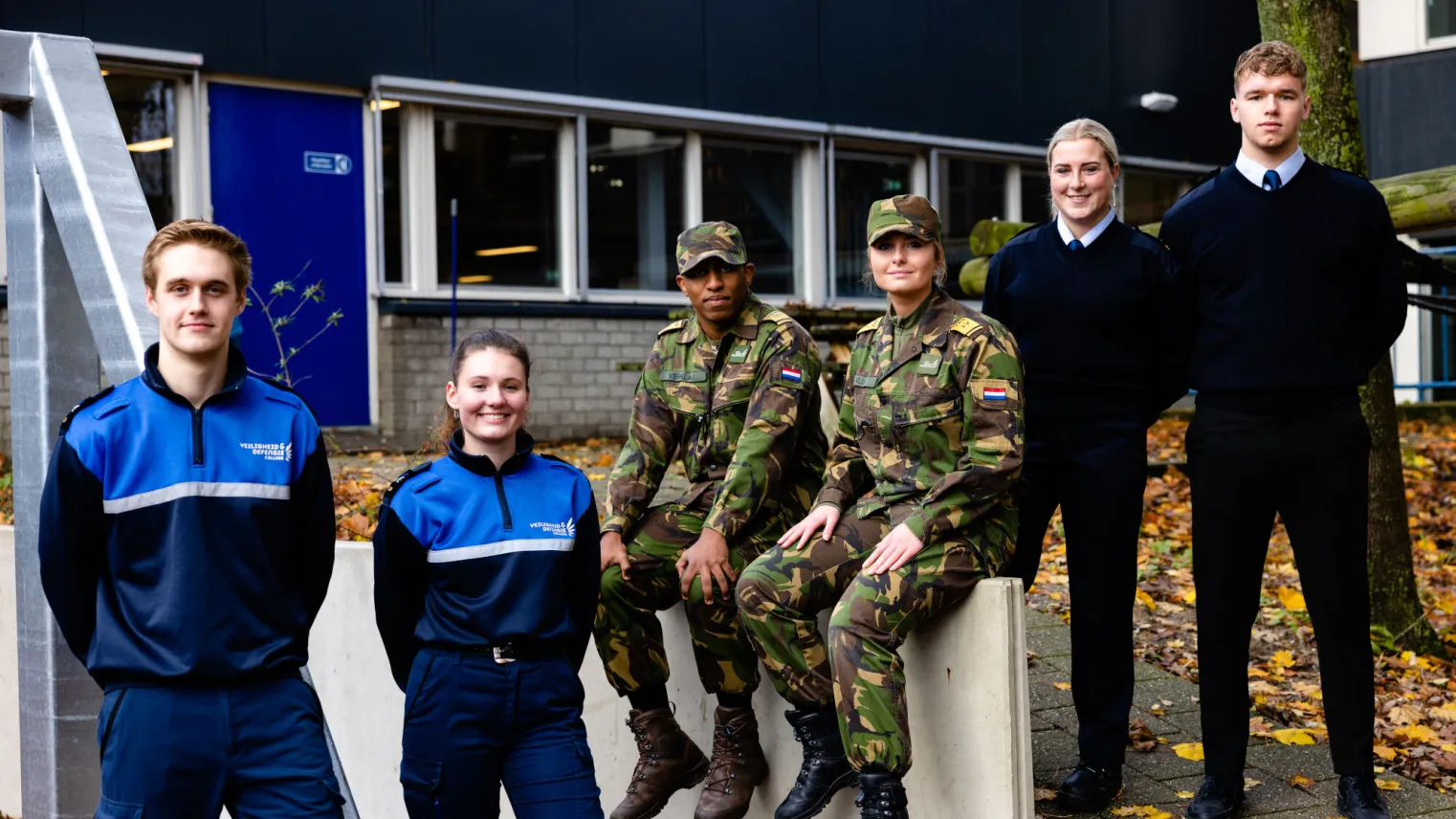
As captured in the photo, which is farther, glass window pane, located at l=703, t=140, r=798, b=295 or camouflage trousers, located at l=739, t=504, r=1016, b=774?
glass window pane, located at l=703, t=140, r=798, b=295

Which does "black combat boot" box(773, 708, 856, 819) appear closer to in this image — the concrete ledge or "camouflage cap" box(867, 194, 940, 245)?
the concrete ledge

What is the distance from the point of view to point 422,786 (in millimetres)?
3307

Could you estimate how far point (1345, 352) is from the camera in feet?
13.6

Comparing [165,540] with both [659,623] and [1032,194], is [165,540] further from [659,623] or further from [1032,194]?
[1032,194]

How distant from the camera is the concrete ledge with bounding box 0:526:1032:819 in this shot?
3635 millimetres

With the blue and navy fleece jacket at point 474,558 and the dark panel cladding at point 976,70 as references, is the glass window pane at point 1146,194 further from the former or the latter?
the blue and navy fleece jacket at point 474,558

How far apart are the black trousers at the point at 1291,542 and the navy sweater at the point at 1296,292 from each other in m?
0.10

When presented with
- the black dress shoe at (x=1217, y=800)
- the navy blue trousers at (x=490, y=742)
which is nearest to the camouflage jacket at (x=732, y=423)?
the navy blue trousers at (x=490, y=742)

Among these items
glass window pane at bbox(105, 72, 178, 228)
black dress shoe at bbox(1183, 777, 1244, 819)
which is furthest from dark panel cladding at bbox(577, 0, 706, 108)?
black dress shoe at bbox(1183, 777, 1244, 819)

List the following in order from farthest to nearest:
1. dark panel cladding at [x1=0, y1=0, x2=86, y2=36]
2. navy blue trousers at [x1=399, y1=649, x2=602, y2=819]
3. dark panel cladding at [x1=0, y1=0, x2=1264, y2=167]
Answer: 1. dark panel cladding at [x1=0, y1=0, x2=1264, y2=167]
2. dark panel cladding at [x1=0, y1=0, x2=86, y2=36]
3. navy blue trousers at [x1=399, y1=649, x2=602, y2=819]

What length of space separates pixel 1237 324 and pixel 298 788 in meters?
2.88

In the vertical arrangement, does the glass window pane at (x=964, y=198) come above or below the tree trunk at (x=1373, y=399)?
above

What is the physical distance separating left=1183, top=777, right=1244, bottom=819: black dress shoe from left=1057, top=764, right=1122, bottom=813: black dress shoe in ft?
0.76

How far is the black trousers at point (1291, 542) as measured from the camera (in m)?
4.20
